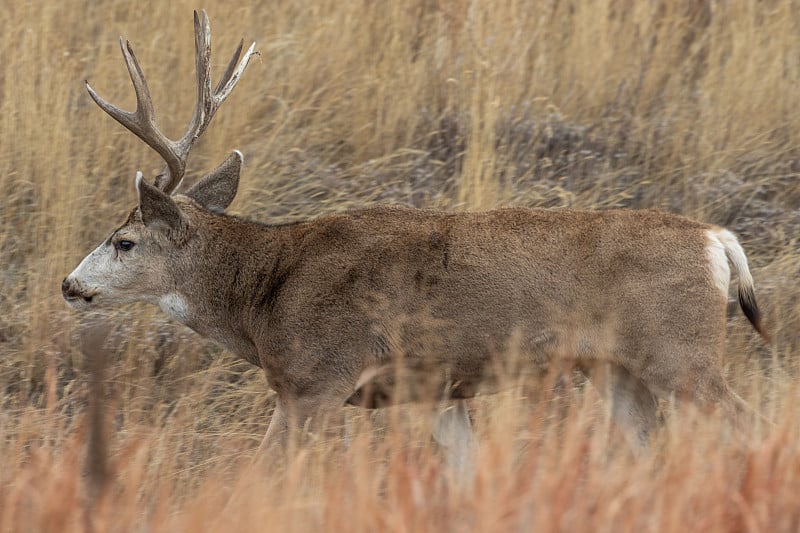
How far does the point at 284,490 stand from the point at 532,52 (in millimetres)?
6041

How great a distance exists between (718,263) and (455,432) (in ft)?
4.62

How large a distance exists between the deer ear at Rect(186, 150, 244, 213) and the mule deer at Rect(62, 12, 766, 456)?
281 millimetres

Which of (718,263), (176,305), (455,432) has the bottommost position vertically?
(455,432)

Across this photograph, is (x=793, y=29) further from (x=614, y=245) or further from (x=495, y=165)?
(x=614, y=245)

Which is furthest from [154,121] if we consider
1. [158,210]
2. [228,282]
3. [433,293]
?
[433,293]

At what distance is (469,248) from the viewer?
234 inches

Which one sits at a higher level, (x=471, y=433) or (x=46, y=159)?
(x=46, y=159)

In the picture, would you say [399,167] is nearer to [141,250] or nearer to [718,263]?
[141,250]

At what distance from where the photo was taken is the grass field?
475 cm

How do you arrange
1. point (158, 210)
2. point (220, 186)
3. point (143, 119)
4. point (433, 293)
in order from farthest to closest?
point (220, 186)
point (143, 119)
point (158, 210)
point (433, 293)

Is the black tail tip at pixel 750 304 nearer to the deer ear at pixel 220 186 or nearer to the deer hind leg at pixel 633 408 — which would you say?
the deer hind leg at pixel 633 408

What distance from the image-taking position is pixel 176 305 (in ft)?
20.9

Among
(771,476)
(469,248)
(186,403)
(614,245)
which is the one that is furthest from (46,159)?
(771,476)

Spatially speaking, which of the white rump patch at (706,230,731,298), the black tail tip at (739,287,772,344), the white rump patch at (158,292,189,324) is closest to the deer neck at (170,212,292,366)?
the white rump patch at (158,292,189,324)
